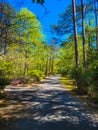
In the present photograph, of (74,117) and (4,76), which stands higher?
(4,76)

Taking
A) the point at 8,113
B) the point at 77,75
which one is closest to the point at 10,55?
the point at 77,75

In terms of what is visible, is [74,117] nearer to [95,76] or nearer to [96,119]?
[96,119]

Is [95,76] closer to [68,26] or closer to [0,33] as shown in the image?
[0,33]

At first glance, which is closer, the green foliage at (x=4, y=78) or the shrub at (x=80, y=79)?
the green foliage at (x=4, y=78)

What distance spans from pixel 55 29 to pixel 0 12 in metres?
16.8

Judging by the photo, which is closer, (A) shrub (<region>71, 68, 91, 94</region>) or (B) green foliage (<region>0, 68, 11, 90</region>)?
(B) green foliage (<region>0, 68, 11, 90</region>)

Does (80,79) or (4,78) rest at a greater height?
(4,78)

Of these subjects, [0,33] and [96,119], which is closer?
[96,119]

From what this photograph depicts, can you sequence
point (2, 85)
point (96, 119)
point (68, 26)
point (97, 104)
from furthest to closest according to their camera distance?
point (68, 26) → point (2, 85) → point (97, 104) → point (96, 119)

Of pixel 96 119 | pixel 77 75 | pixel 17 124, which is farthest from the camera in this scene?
pixel 77 75

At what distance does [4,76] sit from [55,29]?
13.0 metres

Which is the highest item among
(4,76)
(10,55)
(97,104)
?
(10,55)

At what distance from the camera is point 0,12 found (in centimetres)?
1299

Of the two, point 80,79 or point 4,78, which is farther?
point 80,79
